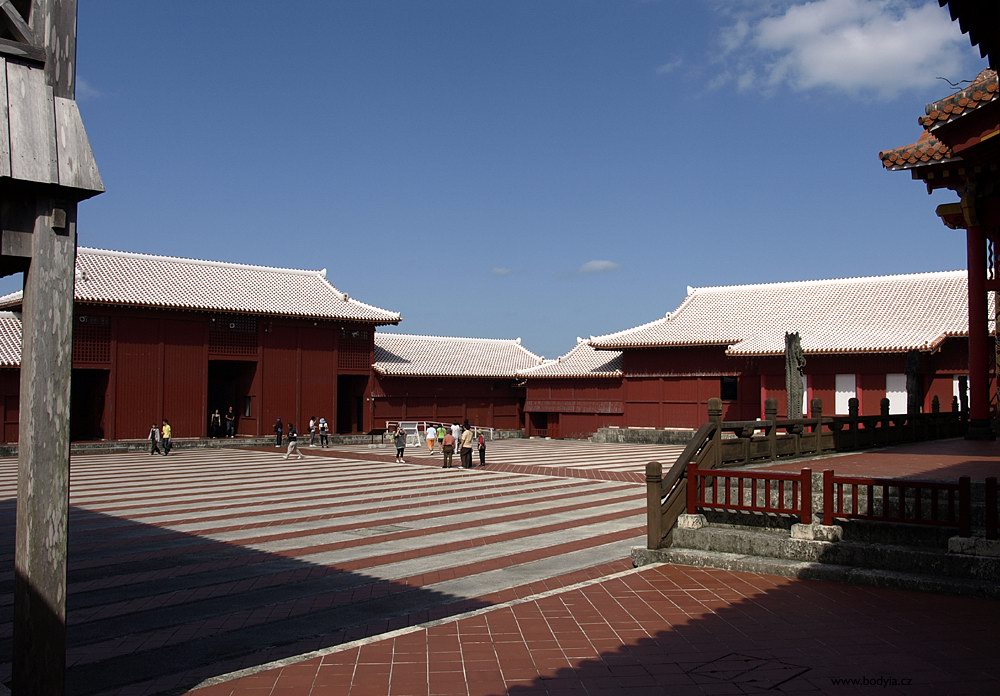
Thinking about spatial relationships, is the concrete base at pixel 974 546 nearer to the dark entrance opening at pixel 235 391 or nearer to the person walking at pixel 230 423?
the dark entrance opening at pixel 235 391

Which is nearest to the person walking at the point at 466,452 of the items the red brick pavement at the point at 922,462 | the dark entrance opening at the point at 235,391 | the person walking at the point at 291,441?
the person walking at the point at 291,441

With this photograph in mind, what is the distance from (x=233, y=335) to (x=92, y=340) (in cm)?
571

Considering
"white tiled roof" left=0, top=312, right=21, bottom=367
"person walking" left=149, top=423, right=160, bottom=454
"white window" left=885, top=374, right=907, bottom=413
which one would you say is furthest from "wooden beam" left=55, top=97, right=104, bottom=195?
"white window" left=885, top=374, right=907, bottom=413

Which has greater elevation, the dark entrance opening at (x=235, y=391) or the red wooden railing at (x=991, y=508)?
the dark entrance opening at (x=235, y=391)

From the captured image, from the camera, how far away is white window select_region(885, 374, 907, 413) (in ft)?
107

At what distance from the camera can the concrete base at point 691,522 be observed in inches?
384

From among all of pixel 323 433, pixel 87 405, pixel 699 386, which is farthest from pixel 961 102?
pixel 87 405

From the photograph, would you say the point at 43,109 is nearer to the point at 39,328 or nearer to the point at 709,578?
the point at 39,328

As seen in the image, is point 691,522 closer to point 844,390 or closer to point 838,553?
point 838,553

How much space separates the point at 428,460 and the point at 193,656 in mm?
21767

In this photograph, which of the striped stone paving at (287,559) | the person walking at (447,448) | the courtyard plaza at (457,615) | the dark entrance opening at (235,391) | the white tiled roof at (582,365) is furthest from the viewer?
the white tiled roof at (582,365)

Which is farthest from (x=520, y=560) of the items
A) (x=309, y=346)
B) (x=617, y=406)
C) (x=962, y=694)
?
(x=617, y=406)

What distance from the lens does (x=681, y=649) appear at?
6281mm

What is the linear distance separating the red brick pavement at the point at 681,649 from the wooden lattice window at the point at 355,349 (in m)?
32.5
